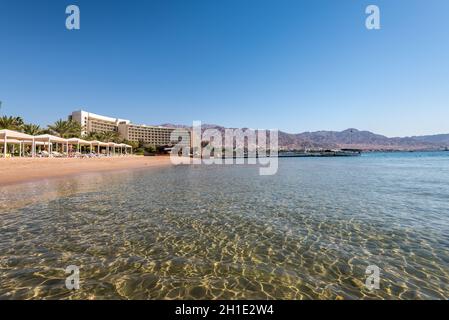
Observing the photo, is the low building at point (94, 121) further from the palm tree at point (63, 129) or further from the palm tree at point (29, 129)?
the palm tree at point (29, 129)

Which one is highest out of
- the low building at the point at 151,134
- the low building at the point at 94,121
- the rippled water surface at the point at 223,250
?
the low building at the point at 94,121

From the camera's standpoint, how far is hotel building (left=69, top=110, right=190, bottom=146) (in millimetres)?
134825

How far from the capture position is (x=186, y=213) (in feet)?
34.2

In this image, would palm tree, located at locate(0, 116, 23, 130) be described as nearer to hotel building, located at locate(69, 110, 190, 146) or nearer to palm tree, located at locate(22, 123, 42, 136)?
palm tree, located at locate(22, 123, 42, 136)

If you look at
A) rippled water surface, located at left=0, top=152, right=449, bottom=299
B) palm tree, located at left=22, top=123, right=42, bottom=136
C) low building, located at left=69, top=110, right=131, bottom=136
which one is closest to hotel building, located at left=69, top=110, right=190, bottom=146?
low building, located at left=69, top=110, right=131, bottom=136

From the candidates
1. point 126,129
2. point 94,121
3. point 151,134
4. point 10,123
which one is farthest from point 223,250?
point 151,134

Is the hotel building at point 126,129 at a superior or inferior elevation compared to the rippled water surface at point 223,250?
superior

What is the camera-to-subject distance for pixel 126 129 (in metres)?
148

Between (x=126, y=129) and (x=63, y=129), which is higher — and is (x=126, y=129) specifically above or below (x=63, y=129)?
above

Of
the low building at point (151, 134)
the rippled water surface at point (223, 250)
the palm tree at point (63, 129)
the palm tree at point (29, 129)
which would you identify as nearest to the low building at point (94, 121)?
the low building at point (151, 134)

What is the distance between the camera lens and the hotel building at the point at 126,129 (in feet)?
442

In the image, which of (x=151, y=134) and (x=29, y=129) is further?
(x=151, y=134)

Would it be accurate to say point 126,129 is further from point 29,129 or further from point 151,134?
point 29,129
